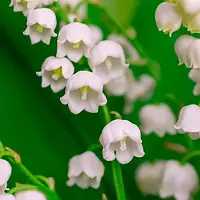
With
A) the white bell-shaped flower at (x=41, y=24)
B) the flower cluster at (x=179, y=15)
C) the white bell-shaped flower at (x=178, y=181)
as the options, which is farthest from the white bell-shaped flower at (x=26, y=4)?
the white bell-shaped flower at (x=178, y=181)

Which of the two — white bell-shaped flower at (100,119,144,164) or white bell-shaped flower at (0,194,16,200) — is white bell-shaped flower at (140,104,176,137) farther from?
white bell-shaped flower at (0,194,16,200)

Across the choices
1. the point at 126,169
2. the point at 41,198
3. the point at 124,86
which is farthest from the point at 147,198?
the point at 41,198

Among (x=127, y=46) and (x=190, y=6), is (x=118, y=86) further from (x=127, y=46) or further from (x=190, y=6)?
(x=190, y=6)

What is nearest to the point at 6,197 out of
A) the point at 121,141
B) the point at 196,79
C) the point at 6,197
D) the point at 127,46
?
the point at 6,197

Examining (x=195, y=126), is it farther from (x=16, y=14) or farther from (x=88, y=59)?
(x=16, y=14)

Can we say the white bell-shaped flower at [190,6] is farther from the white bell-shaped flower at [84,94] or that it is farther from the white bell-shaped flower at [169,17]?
the white bell-shaped flower at [84,94]
